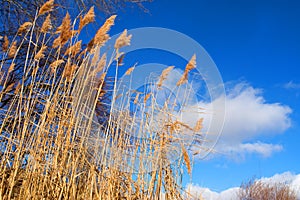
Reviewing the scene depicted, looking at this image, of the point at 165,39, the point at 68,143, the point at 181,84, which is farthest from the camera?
the point at 165,39

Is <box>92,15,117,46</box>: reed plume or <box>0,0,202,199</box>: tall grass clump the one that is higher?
<box>92,15,117,46</box>: reed plume

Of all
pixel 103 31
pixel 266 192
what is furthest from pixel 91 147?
pixel 266 192

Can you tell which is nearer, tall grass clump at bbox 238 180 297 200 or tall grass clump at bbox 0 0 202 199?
tall grass clump at bbox 0 0 202 199

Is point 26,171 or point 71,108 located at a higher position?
point 71,108

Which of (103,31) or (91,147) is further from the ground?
(103,31)

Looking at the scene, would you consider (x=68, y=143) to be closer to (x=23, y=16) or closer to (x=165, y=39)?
(x=165, y=39)

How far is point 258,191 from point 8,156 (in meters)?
12.8

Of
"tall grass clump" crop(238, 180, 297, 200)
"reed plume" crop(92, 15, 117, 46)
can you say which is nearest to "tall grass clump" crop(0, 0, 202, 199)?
"reed plume" crop(92, 15, 117, 46)

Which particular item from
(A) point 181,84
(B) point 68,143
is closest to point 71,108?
(B) point 68,143

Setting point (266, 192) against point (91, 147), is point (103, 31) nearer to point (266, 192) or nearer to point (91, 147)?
point (91, 147)

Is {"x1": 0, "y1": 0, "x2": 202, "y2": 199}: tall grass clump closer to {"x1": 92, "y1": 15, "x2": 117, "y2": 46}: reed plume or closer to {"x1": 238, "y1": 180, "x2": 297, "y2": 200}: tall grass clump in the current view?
{"x1": 92, "y1": 15, "x2": 117, "y2": 46}: reed plume

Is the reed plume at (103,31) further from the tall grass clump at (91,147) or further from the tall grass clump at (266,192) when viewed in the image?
the tall grass clump at (266,192)

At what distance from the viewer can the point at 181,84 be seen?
2.47m

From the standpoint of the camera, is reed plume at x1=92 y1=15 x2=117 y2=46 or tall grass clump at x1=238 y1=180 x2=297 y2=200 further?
tall grass clump at x1=238 y1=180 x2=297 y2=200
